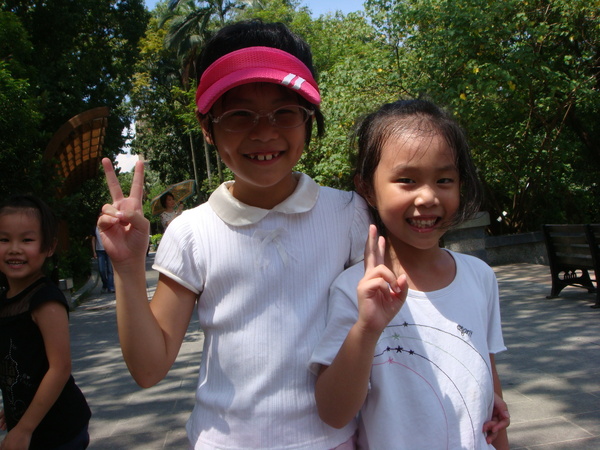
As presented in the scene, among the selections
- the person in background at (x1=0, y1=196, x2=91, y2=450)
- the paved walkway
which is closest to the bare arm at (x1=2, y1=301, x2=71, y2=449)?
the person in background at (x1=0, y1=196, x2=91, y2=450)

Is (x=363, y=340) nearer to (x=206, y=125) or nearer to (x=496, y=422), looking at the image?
(x=496, y=422)

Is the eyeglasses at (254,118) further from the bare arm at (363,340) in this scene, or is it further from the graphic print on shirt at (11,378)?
the graphic print on shirt at (11,378)

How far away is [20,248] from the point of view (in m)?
2.12

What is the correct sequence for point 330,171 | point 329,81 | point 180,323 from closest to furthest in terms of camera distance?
point 180,323 < point 330,171 < point 329,81

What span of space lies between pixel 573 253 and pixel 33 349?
231 inches

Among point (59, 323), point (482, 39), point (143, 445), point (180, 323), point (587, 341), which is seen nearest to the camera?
point (180, 323)

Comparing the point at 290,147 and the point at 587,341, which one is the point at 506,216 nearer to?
the point at 587,341

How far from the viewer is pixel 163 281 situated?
149 cm

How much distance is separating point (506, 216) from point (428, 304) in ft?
33.7

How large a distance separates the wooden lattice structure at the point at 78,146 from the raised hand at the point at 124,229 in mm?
8818

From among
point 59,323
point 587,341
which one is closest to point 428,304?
point 59,323

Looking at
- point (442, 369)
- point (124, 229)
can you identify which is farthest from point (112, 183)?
point (442, 369)

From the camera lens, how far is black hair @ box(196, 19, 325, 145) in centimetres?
156

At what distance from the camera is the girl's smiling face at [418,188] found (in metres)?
1.47
